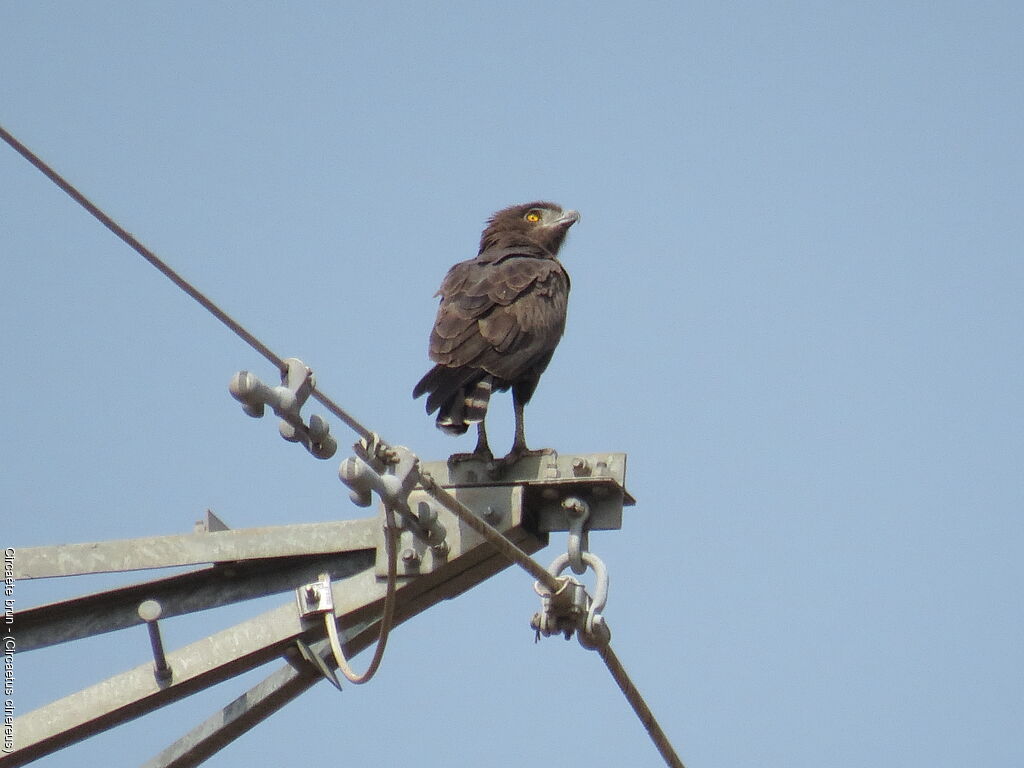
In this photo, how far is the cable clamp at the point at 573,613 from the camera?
5371 millimetres

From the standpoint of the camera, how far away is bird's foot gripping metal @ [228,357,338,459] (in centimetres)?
447

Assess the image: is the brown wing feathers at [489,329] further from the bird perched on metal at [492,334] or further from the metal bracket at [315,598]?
the metal bracket at [315,598]

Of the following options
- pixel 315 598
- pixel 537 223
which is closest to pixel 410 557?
pixel 315 598

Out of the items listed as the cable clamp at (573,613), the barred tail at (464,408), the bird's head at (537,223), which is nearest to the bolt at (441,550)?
the cable clamp at (573,613)

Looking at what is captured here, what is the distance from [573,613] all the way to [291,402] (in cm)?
130

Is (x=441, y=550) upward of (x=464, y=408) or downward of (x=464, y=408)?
downward

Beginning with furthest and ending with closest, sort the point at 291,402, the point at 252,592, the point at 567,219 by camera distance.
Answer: the point at 567,219 → the point at 252,592 → the point at 291,402

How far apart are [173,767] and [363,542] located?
92cm

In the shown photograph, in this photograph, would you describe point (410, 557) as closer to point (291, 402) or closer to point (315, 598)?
point (315, 598)

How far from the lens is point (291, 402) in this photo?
463cm

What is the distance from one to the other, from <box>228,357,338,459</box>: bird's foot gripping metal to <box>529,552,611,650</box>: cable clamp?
3.28 ft

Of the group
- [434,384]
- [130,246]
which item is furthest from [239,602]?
[434,384]

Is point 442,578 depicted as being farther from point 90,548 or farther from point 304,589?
point 90,548

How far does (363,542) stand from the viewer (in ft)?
18.1
